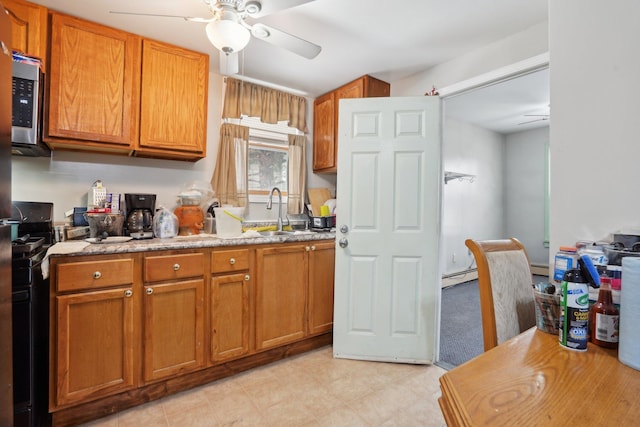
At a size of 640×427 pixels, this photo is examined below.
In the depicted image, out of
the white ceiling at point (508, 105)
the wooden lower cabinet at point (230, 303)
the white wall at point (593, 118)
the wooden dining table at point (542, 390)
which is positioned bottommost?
the wooden lower cabinet at point (230, 303)

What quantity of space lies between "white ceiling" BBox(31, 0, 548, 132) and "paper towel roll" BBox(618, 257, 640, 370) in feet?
5.61

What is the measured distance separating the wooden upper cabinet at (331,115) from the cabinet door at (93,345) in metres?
2.07

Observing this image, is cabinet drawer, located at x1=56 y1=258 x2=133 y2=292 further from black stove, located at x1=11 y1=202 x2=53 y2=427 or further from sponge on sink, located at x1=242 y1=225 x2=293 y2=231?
sponge on sink, located at x1=242 y1=225 x2=293 y2=231

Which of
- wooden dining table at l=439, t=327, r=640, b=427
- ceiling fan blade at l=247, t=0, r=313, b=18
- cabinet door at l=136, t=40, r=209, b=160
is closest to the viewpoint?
wooden dining table at l=439, t=327, r=640, b=427

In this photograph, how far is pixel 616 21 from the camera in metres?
1.09

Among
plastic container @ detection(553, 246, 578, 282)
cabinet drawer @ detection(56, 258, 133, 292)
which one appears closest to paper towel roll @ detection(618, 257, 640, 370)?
plastic container @ detection(553, 246, 578, 282)

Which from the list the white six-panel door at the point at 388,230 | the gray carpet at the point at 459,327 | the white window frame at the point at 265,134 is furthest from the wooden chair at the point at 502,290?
the white window frame at the point at 265,134

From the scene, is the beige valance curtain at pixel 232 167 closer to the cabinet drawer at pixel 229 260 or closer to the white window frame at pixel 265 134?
the white window frame at pixel 265 134

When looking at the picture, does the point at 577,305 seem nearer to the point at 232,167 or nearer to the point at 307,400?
the point at 307,400

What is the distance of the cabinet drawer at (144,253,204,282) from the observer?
5.85 ft

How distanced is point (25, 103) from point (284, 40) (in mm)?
1507

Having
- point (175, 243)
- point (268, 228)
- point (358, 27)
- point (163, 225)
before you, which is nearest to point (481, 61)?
point (358, 27)

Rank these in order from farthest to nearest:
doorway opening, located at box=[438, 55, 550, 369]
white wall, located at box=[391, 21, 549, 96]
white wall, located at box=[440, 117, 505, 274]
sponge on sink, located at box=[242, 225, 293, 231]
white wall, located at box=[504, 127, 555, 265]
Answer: white wall, located at box=[504, 127, 555, 265] < white wall, located at box=[440, 117, 505, 274] < doorway opening, located at box=[438, 55, 550, 369] < sponge on sink, located at box=[242, 225, 293, 231] < white wall, located at box=[391, 21, 549, 96]

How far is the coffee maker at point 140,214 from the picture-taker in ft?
7.02
